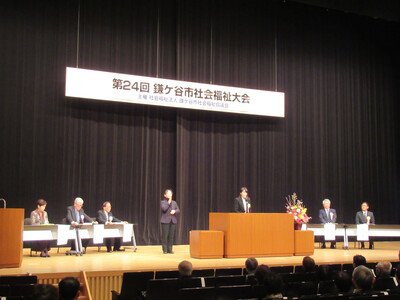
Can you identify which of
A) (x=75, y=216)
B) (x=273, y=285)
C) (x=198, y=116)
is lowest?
(x=273, y=285)

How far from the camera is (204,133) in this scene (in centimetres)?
1256

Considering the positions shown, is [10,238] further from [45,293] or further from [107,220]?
[45,293]

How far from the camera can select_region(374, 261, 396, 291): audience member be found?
438 centimetres

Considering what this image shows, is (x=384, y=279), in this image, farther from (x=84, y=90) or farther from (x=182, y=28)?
(x=182, y=28)

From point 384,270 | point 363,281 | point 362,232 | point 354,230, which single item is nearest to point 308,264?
point 384,270

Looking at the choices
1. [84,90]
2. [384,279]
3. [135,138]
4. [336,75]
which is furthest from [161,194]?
[384,279]

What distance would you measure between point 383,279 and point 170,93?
801 centimetres

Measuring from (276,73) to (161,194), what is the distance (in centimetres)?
471

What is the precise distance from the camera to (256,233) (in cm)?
855

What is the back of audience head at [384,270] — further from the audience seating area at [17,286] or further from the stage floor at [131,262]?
the audience seating area at [17,286]

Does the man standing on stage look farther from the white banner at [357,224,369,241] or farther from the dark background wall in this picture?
the white banner at [357,224,369,241]

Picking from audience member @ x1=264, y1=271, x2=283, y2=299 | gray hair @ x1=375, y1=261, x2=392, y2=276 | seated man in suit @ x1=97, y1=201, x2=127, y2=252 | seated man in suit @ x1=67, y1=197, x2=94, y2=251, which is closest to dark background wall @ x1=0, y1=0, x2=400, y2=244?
seated man in suit @ x1=97, y1=201, x2=127, y2=252

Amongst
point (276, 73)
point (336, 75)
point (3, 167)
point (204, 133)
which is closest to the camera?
point (3, 167)

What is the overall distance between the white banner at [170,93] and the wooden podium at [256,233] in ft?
12.3
